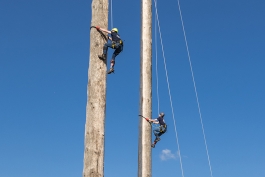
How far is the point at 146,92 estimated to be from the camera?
8172 mm

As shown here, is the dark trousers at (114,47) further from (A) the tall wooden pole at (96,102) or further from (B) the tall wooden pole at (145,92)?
(B) the tall wooden pole at (145,92)

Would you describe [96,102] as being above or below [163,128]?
below

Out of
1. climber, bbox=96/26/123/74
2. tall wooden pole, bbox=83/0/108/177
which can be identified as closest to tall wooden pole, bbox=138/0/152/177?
climber, bbox=96/26/123/74

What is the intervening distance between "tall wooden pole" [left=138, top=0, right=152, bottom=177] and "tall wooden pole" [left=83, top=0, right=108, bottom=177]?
2.75m

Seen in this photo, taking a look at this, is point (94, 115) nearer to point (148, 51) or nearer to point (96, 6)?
point (96, 6)

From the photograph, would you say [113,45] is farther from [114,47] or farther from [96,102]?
[96,102]

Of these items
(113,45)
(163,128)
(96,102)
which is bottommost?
(96,102)

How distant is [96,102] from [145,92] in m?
3.17

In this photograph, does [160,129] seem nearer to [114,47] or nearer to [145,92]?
[145,92]

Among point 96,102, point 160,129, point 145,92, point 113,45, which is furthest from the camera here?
point 160,129

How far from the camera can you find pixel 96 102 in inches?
199

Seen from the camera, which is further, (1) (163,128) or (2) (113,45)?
(1) (163,128)

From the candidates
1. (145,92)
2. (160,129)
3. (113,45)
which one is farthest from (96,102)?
(160,129)

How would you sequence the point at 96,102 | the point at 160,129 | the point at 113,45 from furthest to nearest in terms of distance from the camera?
the point at 160,129 < the point at 113,45 < the point at 96,102
